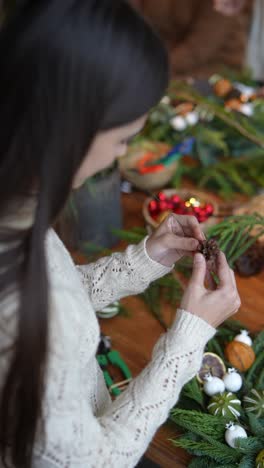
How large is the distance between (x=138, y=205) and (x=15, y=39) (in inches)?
29.2

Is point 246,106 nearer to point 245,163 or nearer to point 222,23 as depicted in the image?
point 245,163

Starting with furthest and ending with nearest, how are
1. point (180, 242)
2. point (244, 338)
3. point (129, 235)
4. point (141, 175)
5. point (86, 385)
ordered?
point (141, 175), point (129, 235), point (244, 338), point (180, 242), point (86, 385)

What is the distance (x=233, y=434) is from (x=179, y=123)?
82cm

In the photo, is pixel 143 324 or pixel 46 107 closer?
pixel 46 107

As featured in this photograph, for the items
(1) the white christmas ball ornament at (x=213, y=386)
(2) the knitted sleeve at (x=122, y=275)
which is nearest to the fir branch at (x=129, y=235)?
(2) the knitted sleeve at (x=122, y=275)

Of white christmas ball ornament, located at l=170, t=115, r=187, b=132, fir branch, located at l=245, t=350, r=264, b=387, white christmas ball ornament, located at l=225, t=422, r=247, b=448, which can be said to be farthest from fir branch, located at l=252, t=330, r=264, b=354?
white christmas ball ornament, located at l=170, t=115, r=187, b=132

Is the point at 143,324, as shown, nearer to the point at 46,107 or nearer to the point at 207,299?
the point at 207,299

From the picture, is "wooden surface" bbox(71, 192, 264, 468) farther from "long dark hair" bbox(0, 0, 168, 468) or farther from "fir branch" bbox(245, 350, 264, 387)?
"long dark hair" bbox(0, 0, 168, 468)

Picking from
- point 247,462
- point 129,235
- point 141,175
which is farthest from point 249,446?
point 141,175

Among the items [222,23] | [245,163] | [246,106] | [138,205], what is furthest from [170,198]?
[222,23]

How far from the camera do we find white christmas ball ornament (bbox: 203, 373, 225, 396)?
71cm

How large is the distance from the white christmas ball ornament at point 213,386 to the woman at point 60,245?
153mm

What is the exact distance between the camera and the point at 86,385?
57 cm

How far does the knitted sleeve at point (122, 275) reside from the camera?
0.71 m
